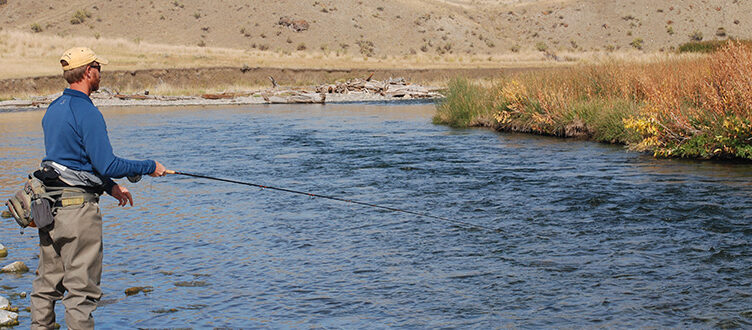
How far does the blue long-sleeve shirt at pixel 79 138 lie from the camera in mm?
5430

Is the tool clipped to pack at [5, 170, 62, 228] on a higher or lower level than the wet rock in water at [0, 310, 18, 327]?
higher

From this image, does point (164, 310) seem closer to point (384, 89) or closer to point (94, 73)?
point (94, 73)

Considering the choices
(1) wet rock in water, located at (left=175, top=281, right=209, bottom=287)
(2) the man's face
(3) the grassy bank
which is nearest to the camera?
(2) the man's face

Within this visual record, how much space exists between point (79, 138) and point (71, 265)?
33.0 inches

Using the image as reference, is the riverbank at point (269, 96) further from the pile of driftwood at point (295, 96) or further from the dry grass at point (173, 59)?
the dry grass at point (173, 59)

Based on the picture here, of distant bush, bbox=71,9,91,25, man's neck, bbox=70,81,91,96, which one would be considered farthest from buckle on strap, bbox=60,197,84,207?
distant bush, bbox=71,9,91,25

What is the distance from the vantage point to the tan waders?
A: 18.0 feet

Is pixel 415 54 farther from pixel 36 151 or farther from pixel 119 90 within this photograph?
pixel 36 151

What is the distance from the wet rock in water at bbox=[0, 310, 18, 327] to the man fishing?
100 cm

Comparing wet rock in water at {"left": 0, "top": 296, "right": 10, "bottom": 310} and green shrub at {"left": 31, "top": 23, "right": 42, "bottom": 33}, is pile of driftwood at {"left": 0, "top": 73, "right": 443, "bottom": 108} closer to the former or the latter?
wet rock in water at {"left": 0, "top": 296, "right": 10, "bottom": 310}

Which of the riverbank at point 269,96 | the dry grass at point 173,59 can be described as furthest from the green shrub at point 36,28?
the riverbank at point 269,96

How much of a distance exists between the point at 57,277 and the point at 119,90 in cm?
4138

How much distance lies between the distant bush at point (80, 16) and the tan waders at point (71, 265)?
80002 millimetres

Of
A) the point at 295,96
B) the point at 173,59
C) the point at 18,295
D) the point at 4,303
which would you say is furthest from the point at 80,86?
the point at 173,59
